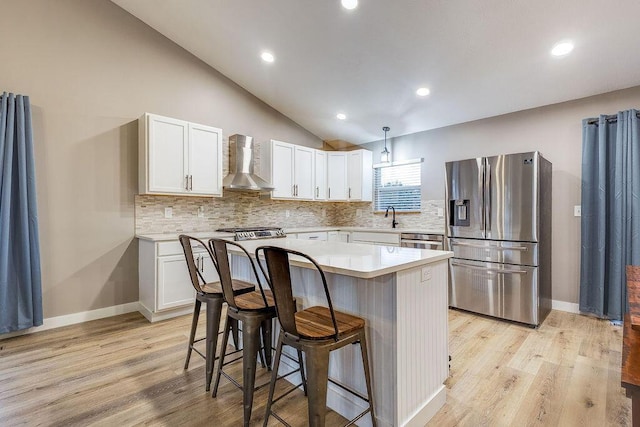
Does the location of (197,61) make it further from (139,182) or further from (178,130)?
(139,182)

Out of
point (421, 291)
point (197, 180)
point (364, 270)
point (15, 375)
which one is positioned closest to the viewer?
point (364, 270)

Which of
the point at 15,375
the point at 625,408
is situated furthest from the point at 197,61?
the point at 625,408

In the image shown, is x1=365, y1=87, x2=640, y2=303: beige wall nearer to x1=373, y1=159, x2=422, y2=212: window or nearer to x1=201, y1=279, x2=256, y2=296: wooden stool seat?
x1=373, y1=159, x2=422, y2=212: window

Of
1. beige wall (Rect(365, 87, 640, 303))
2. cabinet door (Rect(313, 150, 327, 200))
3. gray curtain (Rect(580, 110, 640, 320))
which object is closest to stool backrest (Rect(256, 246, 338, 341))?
gray curtain (Rect(580, 110, 640, 320))

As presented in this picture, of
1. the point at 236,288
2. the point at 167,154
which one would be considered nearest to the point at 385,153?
the point at 167,154

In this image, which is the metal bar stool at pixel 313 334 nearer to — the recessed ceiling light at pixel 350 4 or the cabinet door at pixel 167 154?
the recessed ceiling light at pixel 350 4

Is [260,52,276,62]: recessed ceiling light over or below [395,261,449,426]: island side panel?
over

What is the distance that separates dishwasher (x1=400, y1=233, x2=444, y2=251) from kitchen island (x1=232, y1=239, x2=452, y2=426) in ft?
6.69

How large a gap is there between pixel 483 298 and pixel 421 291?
2.19m

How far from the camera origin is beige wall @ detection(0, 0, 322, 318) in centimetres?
303

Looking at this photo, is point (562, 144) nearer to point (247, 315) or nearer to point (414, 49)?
point (414, 49)

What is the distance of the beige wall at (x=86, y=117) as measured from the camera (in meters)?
3.03

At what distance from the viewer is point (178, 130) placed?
3572 mm

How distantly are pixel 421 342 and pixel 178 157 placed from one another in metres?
3.22
